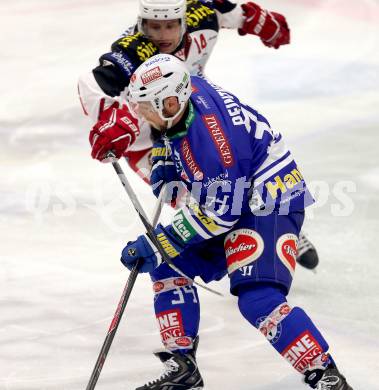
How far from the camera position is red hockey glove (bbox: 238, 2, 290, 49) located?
16.3 feet

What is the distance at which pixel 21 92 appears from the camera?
7098 millimetres

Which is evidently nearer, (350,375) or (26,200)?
(350,375)

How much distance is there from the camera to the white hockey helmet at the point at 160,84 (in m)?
3.20

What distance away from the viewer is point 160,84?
3.20 meters

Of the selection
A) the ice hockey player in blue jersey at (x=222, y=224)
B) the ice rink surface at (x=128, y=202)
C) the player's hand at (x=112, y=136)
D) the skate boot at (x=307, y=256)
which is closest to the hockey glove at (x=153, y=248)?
the ice hockey player in blue jersey at (x=222, y=224)

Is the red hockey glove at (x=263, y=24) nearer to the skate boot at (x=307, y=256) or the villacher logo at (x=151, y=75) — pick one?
the skate boot at (x=307, y=256)

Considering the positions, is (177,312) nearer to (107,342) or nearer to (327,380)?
(107,342)

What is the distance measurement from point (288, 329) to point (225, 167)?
1.85ft

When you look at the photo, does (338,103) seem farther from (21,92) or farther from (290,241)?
(290,241)

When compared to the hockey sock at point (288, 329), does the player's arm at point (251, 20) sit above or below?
above

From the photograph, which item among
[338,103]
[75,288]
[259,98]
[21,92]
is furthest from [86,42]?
[75,288]

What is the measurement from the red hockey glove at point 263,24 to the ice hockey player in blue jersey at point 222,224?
1519mm

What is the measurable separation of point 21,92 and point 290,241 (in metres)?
4.10

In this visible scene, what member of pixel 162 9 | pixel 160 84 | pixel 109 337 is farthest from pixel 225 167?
pixel 162 9
